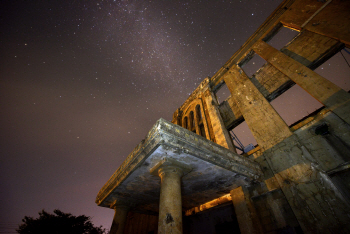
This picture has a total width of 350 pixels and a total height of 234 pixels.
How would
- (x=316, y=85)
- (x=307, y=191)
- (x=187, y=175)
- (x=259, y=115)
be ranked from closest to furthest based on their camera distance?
(x=307, y=191) < (x=187, y=175) < (x=316, y=85) < (x=259, y=115)

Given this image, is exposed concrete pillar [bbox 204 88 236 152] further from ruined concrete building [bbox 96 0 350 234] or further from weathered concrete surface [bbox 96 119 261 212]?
weathered concrete surface [bbox 96 119 261 212]

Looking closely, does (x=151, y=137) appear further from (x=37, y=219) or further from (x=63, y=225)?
(x=37, y=219)

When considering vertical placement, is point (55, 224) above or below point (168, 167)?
above

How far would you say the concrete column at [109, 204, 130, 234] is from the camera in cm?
596

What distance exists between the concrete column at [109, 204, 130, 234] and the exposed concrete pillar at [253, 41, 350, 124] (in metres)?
8.65

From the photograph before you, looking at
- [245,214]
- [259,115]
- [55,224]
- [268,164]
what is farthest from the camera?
[55,224]

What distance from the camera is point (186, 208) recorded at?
25.0ft

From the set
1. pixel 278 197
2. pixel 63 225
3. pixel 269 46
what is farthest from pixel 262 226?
pixel 63 225

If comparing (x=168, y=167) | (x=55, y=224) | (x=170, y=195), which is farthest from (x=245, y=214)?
(x=55, y=224)

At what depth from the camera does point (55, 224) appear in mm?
18125

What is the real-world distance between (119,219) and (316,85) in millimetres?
9410

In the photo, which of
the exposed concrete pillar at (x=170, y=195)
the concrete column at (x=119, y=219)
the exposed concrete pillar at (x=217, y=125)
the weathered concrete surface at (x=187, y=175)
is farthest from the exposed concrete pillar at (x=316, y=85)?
the concrete column at (x=119, y=219)

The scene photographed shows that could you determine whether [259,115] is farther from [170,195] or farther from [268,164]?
[170,195]

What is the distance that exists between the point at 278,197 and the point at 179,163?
11.8ft
